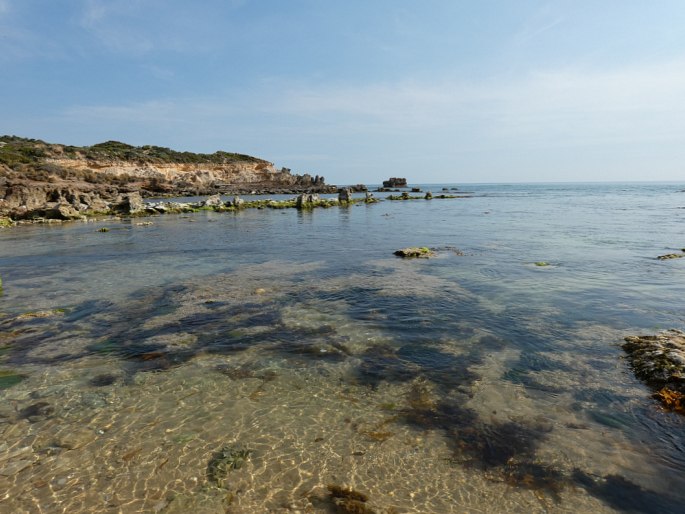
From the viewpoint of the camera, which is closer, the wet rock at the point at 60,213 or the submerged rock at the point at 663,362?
the submerged rock at the point at 663,362

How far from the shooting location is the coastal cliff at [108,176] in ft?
166

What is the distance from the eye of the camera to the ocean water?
5.36 meters

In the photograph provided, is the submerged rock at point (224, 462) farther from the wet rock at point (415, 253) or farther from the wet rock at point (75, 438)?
the wet rock at point (415, 253)

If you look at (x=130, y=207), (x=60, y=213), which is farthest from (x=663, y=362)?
(x=130, y=207)

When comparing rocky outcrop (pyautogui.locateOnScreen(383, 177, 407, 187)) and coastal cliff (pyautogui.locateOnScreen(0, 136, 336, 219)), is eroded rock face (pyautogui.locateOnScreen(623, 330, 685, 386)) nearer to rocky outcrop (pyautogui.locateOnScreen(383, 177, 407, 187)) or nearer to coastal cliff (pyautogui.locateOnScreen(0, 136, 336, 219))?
coastal cliff (pyautogui.locateOnScreen(0, 136, 336, 219))

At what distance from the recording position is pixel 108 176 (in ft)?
288

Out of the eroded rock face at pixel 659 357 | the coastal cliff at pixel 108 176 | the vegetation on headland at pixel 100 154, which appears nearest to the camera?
the eroded rock face at pixel 659 357

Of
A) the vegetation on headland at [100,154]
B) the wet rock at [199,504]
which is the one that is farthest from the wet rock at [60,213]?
the wet rock at [199,504]

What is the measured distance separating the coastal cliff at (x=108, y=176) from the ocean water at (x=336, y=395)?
42.6m

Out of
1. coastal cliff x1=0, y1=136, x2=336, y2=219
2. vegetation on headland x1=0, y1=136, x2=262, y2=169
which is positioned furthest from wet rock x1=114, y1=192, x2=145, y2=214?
vegetation on headland x1=0, y1=136, x2=262, y2=169

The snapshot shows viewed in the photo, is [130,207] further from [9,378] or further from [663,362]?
[663,362]

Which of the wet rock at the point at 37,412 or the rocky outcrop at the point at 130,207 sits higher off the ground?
the rocky outcrop at the point at 130,207

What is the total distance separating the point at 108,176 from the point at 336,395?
325 feet

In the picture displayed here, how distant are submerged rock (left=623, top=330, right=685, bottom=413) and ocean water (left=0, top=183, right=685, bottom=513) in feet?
0.97
